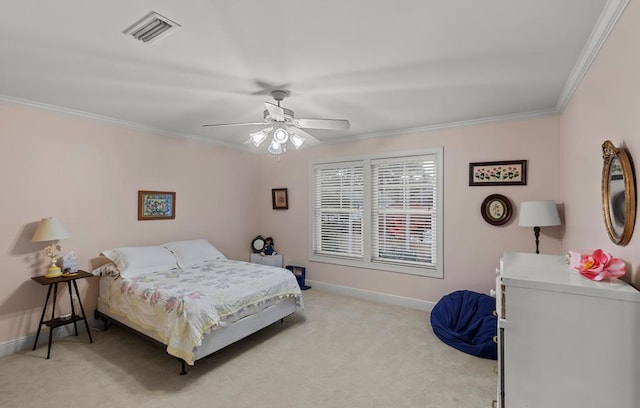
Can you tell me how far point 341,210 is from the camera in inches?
189

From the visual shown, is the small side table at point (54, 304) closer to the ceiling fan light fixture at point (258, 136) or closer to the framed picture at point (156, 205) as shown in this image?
the framed picture at point (156, 205)

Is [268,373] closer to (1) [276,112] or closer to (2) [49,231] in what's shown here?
(1) [276,112]

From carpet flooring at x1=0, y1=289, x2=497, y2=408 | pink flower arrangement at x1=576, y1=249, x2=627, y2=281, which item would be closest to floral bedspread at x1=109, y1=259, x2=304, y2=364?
carpet flooring at x1=0, y1=289, x2=497, y2=408

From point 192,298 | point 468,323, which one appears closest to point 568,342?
point 468,323

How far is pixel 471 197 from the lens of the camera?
12.2 ft

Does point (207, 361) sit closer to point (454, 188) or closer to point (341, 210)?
point (341, 210)

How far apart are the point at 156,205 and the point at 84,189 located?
0.82 meters

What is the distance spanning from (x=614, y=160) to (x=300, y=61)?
197 cm

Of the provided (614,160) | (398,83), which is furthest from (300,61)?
(614,160)

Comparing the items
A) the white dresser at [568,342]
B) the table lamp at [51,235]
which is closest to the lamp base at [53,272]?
the table lamp at [51,235]

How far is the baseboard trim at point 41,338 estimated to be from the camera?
9.43ft

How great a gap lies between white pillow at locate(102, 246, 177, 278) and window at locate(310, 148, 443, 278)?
7.31 ft

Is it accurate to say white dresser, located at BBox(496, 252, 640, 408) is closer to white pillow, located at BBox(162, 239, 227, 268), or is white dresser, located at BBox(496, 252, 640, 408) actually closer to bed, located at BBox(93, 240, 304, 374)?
bed, located at BBox(93, 240, 304, 374)

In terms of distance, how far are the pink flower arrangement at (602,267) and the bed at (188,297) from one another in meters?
2.56
